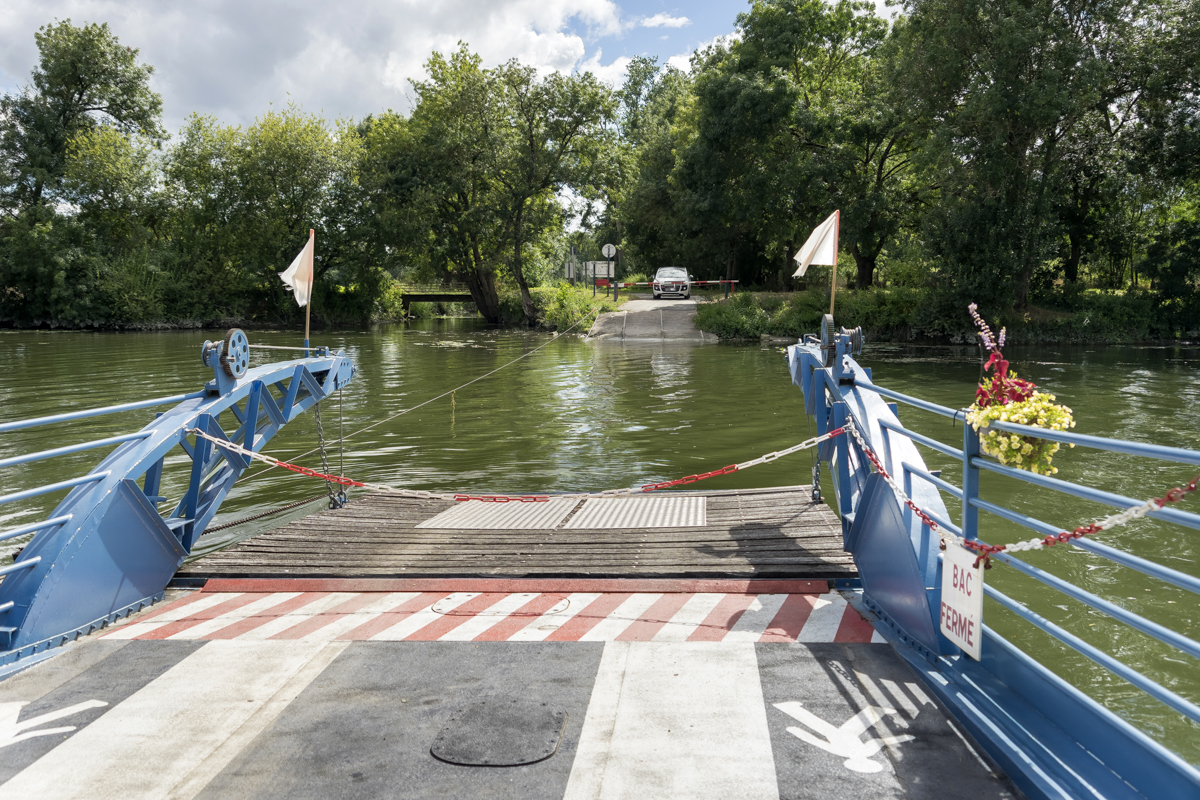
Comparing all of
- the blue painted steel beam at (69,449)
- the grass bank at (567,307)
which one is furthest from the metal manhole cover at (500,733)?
the grass bank at (567,307)

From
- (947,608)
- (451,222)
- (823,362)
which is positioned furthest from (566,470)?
(451,222)

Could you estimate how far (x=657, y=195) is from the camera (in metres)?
52.9

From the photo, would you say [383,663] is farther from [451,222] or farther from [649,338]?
[451,222]

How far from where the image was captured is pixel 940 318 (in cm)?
3328

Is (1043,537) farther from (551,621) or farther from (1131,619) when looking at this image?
(551,621)

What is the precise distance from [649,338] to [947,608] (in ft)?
107

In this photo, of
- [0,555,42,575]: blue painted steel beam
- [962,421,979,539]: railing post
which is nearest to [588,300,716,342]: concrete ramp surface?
[962,421,979,539]: railing post

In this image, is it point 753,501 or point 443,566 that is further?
point 753,501

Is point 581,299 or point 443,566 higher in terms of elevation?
point 581,299

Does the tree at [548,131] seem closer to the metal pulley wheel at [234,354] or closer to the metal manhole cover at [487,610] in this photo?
the metal pulley wheel at [234,354]

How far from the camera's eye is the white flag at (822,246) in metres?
7.75

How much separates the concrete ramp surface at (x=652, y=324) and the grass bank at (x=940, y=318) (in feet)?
3.68

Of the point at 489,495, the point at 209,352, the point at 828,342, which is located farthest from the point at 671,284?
the point at 209,352

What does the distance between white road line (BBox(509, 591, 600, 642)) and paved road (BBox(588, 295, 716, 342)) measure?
30.8m
